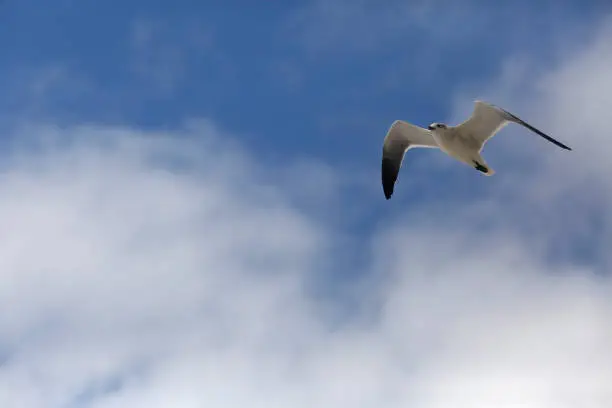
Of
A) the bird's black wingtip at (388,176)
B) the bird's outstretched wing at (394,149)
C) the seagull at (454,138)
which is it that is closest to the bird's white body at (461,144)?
the seagull at (454,138)

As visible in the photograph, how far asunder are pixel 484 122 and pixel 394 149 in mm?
3753

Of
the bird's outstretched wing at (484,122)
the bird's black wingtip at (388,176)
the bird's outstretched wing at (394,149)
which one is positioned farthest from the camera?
the bird's black wingtip at (388,176)

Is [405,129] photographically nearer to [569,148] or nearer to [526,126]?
[526,126]

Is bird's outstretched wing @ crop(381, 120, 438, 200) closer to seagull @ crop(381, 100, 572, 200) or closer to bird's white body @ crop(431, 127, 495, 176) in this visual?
seagull @ crop(381, 100, 572, 200)

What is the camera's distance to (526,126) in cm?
1908

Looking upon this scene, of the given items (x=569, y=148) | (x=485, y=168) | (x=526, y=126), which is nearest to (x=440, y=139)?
(x=485, y=168)

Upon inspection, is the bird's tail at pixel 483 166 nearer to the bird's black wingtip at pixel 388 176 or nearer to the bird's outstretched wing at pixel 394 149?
the bird's outstretched wing at pixel 394 149

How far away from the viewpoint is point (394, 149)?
23672mm

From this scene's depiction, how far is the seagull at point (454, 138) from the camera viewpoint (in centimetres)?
2025

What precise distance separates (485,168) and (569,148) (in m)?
4.38

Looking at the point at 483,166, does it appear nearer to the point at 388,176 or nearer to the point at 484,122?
the point at 484,122

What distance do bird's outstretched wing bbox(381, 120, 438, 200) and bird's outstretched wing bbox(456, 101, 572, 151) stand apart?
7.40 feet

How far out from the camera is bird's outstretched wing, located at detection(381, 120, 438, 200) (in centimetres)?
2338

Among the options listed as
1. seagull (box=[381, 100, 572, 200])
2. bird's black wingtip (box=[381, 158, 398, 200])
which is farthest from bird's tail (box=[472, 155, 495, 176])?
bird's black wingtip (box=[381, 158, 398, 200])
